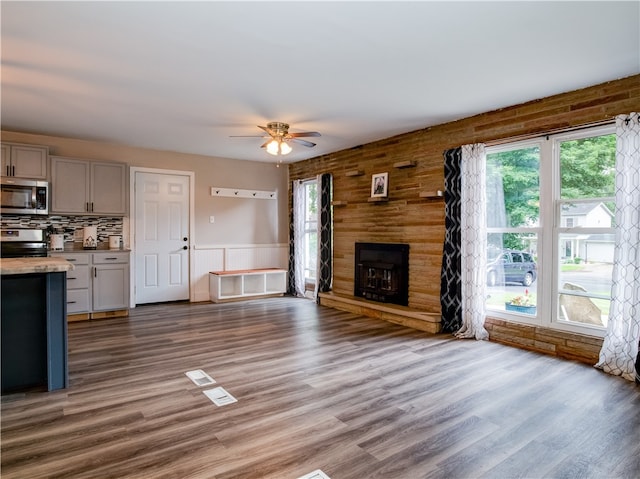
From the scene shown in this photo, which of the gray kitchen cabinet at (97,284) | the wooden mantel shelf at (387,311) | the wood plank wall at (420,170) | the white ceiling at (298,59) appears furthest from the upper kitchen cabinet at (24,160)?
the wooden mantel shelf at (387,311)

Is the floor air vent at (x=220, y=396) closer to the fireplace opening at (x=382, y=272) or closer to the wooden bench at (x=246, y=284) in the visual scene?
the fireplace opening at (x=382, y=272)

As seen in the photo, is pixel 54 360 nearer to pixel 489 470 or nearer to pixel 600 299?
pixel 489 470

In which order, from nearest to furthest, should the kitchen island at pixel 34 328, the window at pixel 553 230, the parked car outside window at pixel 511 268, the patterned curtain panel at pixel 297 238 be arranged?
the kitchen island at pixel 34 328, the window at pixel 553 230, the parked car outside window at pixel 511 268, the patterned curtain panel at pixel 297 238

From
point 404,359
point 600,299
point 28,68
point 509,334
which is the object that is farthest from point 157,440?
point 600,299

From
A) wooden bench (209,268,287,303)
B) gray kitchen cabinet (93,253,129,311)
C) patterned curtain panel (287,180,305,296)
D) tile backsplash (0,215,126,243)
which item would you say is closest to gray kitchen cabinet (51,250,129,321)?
gray kitchen cabinet (93,253,129,311)

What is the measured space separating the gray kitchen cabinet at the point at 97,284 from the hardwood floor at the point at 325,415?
1202 mm

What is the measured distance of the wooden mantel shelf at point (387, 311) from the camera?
477cm

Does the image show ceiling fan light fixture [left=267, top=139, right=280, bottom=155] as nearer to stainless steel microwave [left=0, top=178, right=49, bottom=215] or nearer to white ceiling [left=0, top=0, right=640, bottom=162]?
white ceiling [left=0, top=0, right=640, bottom=162]

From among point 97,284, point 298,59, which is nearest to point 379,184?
point 298,59

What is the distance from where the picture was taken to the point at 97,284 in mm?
5398

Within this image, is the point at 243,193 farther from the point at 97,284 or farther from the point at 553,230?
the point at 553,230

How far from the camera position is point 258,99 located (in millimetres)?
3959

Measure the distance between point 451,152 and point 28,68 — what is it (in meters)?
4.23

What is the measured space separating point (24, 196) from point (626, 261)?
6.59 meters
